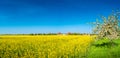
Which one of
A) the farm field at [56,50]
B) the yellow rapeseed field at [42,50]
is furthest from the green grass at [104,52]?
the yellow rapeseed field at [42,50]

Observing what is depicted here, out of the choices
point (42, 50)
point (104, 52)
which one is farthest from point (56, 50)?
point (104, 52)

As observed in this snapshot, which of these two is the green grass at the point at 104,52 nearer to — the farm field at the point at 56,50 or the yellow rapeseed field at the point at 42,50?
the farm field at the point at 56,50

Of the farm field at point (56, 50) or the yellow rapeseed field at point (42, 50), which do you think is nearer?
the yellow rapeseed field at point (42, 50)

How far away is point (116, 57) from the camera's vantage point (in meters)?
17.8

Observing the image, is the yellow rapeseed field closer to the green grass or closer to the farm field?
the farm field

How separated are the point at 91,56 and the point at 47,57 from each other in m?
4.05

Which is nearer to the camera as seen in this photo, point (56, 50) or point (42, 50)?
point (42, 50)

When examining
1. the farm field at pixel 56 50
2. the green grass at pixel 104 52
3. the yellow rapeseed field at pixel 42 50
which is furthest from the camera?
the green grass at pixel 104 52

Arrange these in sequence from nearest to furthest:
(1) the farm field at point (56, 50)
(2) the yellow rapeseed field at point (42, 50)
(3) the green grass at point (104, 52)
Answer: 1. (2) the yellow rapeseed field at point (42, 50)
2. (1) the farm field at point (56, 50)
3. (3) the green grass at point (104, 52)

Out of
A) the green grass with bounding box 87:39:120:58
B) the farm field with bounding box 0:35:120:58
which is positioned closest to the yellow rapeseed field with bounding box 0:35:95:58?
the farm field with bounding box 0:35:120:58

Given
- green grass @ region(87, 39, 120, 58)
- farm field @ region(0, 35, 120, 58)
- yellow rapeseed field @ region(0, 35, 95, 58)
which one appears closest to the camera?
yellow rapeseed field @ region(0, 35, 95, 58)

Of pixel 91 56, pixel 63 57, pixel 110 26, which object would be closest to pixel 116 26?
pixel 110 26

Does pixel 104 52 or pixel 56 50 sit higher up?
pixel 56 50

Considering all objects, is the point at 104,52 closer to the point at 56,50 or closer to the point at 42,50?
the point at 56,50
